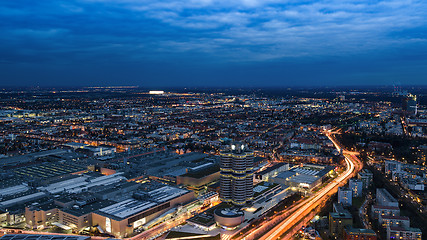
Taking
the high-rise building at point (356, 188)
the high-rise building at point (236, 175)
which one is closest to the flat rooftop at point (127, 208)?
the high-rise building at point (236, 175)

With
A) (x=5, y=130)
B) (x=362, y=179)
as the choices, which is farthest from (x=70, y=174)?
(x=5, y=130)

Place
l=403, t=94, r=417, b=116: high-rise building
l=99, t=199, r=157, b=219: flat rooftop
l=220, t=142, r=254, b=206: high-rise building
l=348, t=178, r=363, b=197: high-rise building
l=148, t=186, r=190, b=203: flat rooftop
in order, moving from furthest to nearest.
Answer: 1. l=403, t=94, r=417, b=116: high-rise building
2. l=348, t=178, r=363, b=197: high-rise building
3. l=148, t=186, r=190, b=203: flat rooftop
4. l=220, t=142, r=254, b=206: high-rise building
5. l=99, t=199, r=157, b=219: flat rooftop

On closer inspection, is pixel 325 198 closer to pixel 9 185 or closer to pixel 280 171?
pixel 280 171

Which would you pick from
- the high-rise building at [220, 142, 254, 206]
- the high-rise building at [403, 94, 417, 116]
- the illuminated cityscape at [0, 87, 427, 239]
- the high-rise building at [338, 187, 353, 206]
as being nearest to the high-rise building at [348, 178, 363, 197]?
the illuminated cityscape at [0, 87, 427, 239]

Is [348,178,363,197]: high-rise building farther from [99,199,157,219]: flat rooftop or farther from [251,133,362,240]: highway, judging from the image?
[99,199,157,219]: flat rooftop

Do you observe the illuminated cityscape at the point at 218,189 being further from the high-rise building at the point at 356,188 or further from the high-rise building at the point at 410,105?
the high-rise building at the point at 410,105

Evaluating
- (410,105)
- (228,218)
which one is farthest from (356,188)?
(410,105)
